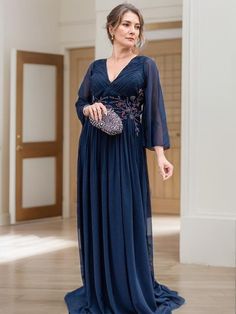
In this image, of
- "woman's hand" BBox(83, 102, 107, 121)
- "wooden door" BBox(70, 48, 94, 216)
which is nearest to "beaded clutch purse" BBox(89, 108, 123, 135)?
"woman's hand" BBox(83, 102, 107, 121)

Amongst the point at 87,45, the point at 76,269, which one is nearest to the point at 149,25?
the point at 87,45

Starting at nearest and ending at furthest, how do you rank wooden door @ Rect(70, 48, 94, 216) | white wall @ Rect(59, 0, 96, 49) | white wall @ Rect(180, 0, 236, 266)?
white wall @ Rect(180, 0, 236, 266)
white wall @ Rect(59, 0, 96, 49)
wooden door @ Rect(70, 48, 94, 216)

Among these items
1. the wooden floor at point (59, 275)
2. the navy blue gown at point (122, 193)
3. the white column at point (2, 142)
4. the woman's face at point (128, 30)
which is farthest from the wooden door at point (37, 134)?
the woman's face at point (128, 30)

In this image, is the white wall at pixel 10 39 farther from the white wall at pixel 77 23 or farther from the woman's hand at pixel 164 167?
the woman's hand at pixel 164 167

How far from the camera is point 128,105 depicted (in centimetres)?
358

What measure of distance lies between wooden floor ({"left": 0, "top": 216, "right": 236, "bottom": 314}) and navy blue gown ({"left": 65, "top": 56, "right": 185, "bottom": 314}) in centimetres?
31

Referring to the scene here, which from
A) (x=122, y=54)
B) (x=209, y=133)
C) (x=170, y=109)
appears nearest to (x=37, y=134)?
(x=170, y=109)

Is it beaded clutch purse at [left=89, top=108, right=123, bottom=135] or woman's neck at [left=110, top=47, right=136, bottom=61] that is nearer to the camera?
beaded clutch purse at [left=89, top=108, right=123, bottom=135]

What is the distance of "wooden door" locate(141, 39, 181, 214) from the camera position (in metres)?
8.99

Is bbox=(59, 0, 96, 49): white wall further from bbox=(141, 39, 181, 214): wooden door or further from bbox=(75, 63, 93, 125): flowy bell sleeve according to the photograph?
bbox=(75, 63, 93, 125): flowy bell sleeve

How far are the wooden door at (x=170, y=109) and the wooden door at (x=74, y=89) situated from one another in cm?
80

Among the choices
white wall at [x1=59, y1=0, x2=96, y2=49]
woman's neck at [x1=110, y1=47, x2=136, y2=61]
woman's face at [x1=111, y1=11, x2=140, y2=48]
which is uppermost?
white wall at [x1=59, y1=0, x2=96, y2=49]

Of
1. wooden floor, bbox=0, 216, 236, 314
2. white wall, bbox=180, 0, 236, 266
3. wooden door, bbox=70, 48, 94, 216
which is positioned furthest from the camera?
wooden door, bbox=70, 48, 94, 216

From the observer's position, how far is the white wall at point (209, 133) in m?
5.23
